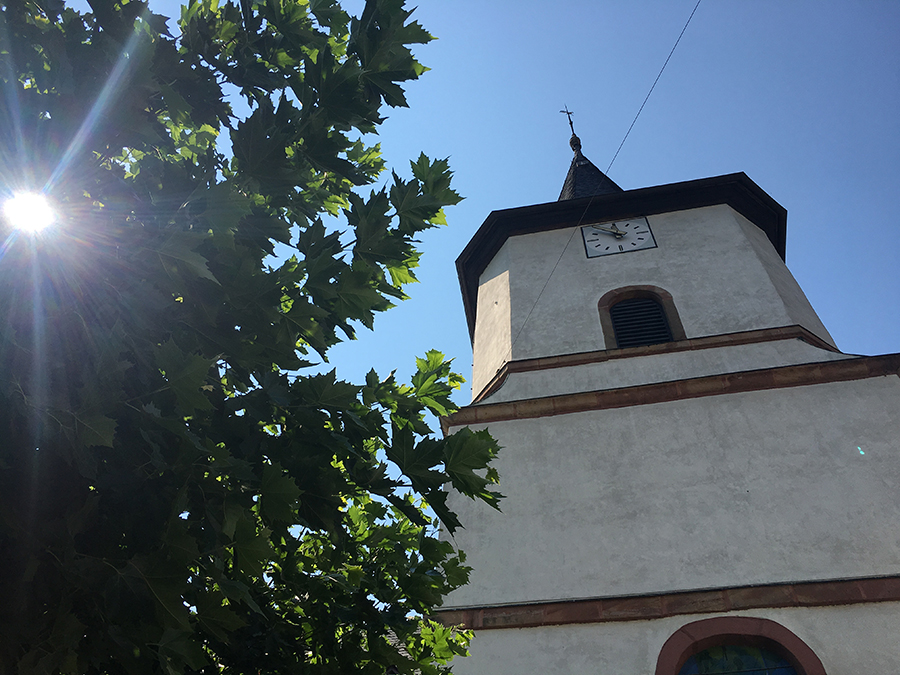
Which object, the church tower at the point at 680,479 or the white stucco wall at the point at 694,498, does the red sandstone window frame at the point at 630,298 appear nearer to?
the church tower at the point at 680,479

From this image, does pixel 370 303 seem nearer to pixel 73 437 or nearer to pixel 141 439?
pixel 141 439

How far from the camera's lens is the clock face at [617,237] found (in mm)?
12453

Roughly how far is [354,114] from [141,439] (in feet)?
5.19

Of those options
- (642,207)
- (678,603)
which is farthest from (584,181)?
(678,603)

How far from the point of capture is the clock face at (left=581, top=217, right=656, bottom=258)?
12.5 m

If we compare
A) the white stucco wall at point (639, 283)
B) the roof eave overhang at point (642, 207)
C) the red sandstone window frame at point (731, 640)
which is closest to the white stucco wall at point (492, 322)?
the white stucco wall at point (639, 283)

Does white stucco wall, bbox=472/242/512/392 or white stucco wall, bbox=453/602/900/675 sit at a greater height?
white stucco wall, bbox=472/242/512/392

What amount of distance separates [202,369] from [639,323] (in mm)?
9103

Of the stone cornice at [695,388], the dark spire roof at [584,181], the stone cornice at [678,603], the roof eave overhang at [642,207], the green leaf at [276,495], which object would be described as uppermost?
the dark spire roof at [584,181]

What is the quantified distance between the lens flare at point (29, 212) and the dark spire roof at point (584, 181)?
1316 cm

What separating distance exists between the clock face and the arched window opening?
6.89 metres

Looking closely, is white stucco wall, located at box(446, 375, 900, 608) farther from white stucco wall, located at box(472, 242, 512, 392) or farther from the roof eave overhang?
the roof eave overhang

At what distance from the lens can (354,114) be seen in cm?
330

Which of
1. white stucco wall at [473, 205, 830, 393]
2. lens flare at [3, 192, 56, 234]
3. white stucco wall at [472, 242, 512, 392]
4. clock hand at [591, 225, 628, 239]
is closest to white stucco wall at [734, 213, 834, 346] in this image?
white stucco wall at [473, 205, 830, 393]
